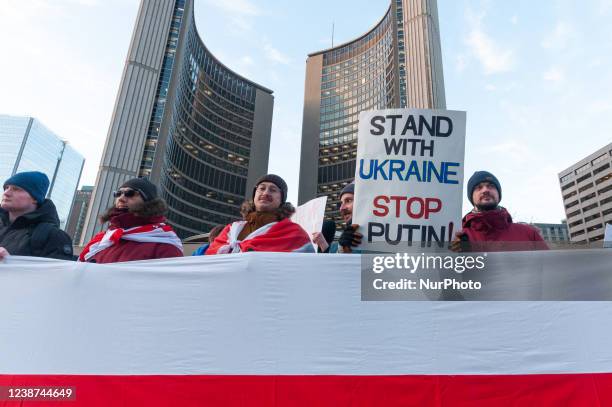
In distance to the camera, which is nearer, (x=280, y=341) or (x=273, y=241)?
(x=280, y=341)

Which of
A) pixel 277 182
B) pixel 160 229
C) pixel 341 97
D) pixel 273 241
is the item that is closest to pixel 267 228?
pixel 273 241

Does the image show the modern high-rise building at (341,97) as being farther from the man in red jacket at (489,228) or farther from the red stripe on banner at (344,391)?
the red stripe on banner at (344,391)

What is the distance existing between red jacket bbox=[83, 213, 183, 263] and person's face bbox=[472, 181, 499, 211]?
2355mm

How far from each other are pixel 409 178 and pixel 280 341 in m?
1.42

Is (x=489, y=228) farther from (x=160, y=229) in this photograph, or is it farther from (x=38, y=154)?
(x=38, y=154)

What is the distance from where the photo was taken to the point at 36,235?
2.60m

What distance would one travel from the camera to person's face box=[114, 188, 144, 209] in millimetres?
2793

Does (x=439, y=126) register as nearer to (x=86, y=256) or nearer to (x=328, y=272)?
(x=328, y=272)

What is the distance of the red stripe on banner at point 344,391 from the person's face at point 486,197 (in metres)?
1.27

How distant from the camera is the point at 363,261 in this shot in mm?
2184

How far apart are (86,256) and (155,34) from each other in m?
43.7

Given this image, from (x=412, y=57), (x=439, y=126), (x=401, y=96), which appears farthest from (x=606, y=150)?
(x=439, y=126)

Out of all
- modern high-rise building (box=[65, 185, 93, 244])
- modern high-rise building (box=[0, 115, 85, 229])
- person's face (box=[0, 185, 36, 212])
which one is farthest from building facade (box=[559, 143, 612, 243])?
modern high-rise building (box=[65, 185, 93, 244])

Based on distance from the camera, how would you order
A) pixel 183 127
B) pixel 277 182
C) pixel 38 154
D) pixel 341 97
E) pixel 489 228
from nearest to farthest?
1. pixel 489 228
2. pixel 277 182
3. pixel 183 127
4. pixel 341 97
5. pixel 38 154
